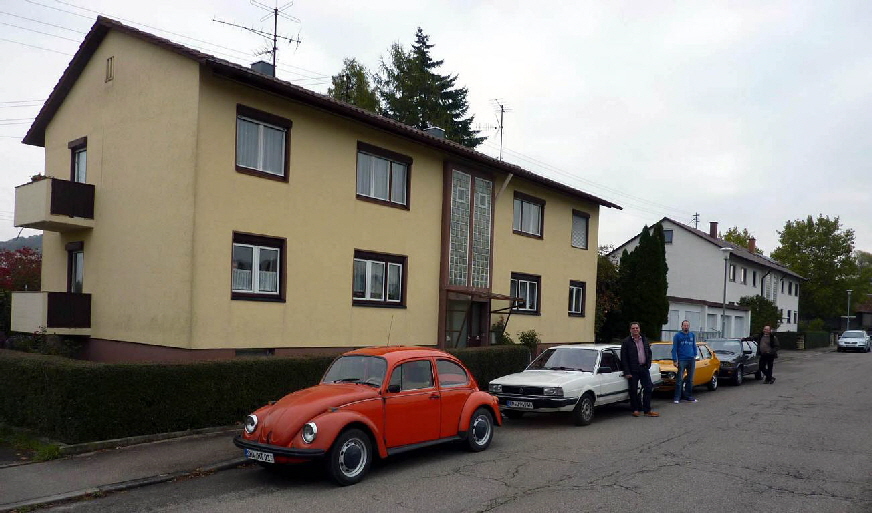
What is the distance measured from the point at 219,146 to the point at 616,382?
29.5ft

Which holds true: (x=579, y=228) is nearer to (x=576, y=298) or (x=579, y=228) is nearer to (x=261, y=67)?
(x=576, y=298)

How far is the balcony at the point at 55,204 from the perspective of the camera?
48.6ft

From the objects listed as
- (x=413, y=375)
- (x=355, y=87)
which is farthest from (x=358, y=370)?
(x=355, y=87)

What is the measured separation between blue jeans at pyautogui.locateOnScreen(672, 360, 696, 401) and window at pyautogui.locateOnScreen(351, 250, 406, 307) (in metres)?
6.84

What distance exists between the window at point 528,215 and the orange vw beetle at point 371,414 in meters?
11.8

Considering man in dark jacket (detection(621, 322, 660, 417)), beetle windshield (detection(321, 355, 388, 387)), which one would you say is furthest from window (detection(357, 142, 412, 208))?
beetle windshield (detection(321, 355, 388, 387))

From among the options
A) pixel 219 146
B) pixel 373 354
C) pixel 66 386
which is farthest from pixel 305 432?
pixel 219 146

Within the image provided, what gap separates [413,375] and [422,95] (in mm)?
35138

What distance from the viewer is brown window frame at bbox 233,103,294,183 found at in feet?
43.1

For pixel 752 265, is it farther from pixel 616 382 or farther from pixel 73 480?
pixel 73 480

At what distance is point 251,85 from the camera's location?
13.2 m

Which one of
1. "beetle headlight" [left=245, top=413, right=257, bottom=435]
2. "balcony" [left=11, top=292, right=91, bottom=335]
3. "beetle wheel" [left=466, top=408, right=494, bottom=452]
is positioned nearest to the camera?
"beetle headlight" [left=245, top=413, right=257, bottom=435]

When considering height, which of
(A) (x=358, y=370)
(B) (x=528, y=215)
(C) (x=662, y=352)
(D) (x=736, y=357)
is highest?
(B) (x=528, y=215)

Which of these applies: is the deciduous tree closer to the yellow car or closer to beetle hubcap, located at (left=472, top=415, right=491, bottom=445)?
the yellow car
